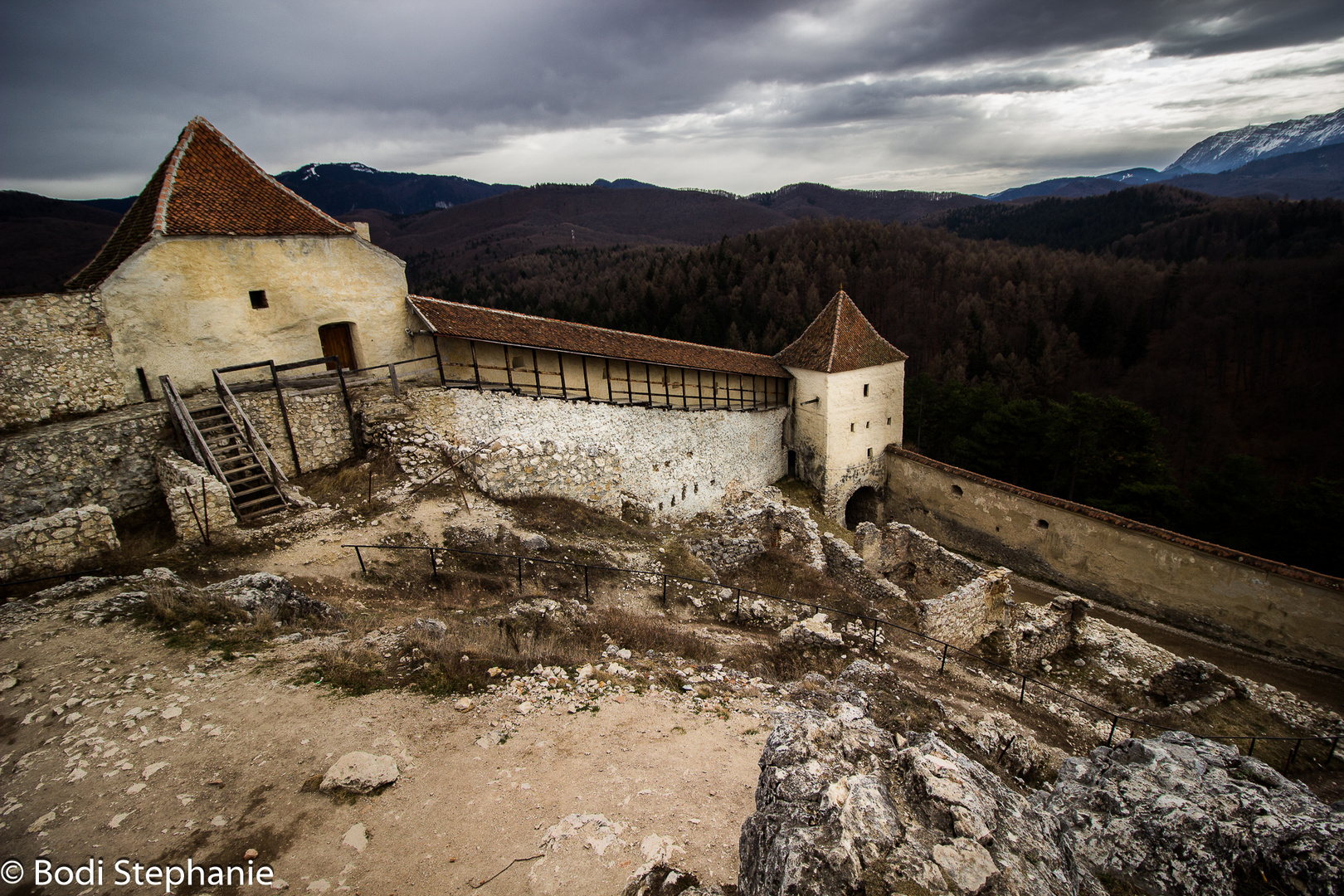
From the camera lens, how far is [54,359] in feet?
39.7

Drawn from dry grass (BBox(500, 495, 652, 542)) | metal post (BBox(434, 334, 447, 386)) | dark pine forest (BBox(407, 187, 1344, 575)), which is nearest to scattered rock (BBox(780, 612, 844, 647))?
dry grass (BBox(500, 495, 652, 542))

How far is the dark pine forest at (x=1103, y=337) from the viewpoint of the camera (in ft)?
91.1

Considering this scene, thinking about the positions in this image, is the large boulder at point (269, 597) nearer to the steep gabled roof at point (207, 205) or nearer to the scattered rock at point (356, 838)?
the scattered rock at point (356, 838)

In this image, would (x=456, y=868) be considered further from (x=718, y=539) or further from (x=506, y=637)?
(x=718, y=539)

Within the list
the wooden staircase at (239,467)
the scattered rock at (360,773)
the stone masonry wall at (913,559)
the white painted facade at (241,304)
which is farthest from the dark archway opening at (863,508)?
the scattered rock at (360,773)

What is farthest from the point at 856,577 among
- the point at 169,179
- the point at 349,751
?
the point at 169,179

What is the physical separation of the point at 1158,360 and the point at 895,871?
74.4 meters

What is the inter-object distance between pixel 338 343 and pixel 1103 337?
2765 inches

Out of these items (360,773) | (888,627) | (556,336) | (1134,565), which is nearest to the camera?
(360,773)

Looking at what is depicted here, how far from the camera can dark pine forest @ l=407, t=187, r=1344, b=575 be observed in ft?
91.1

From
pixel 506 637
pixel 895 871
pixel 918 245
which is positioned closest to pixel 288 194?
pixel 506 637

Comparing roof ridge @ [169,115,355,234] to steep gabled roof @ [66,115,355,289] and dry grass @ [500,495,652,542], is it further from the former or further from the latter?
dry grass @ [500,495,652,542]

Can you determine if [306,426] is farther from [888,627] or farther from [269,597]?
[888,627]

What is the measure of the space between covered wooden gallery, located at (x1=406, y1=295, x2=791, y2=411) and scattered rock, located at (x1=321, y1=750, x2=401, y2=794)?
38.9 ft
